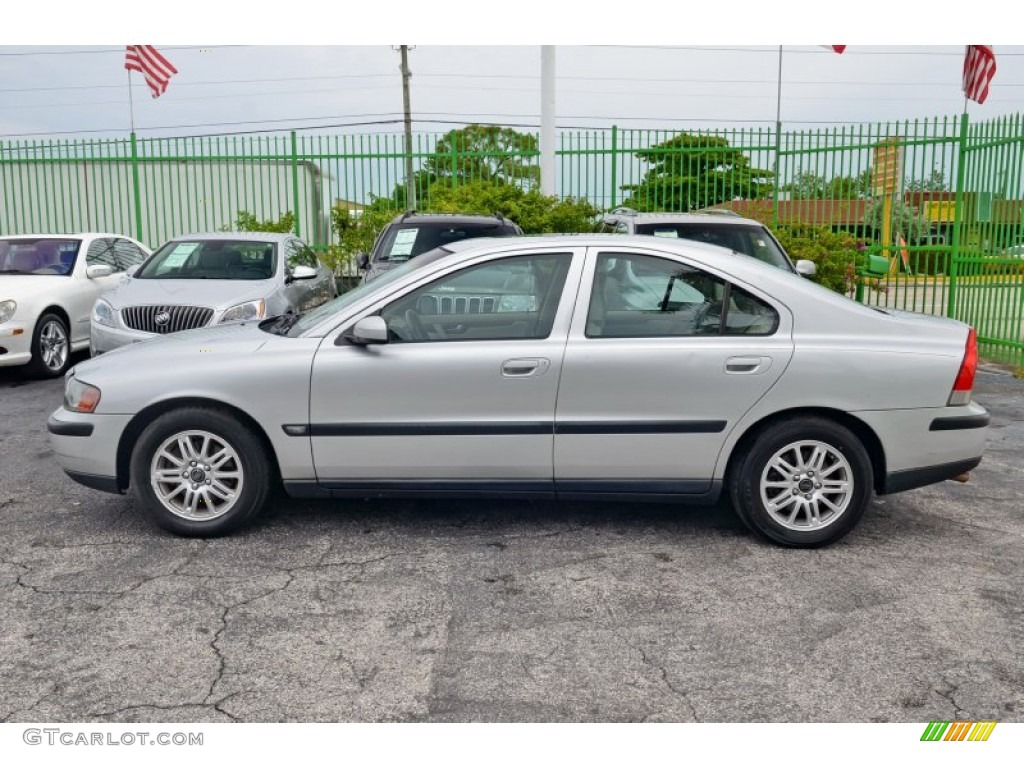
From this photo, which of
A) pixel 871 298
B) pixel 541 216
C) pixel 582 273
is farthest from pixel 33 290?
pixel 871 298

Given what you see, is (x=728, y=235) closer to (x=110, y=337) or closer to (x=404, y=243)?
(x=404, y=243)

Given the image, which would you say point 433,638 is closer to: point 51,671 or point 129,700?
point 129,700

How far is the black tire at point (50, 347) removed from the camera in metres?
10.2

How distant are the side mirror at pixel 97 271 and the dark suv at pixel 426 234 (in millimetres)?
3159

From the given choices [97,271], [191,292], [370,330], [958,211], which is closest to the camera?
[370,330]

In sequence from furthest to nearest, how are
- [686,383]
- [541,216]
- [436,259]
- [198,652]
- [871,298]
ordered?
1. [871,298]
2. [541,216]
3. [436,259]
4. [686,383]
5. [198,652]

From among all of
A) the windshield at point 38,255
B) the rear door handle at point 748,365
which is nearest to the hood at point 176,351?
the rear door handle at point 748,365

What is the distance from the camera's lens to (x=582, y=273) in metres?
4.94

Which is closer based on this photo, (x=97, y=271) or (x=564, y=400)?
(x=564, y=400)

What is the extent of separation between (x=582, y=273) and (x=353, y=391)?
4.13ft

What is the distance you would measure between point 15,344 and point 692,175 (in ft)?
33.1

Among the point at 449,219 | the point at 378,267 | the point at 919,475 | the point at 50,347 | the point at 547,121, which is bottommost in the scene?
the point at 50,347

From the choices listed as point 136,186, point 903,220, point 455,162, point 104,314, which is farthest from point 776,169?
point 136,186

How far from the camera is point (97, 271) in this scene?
435 inches
